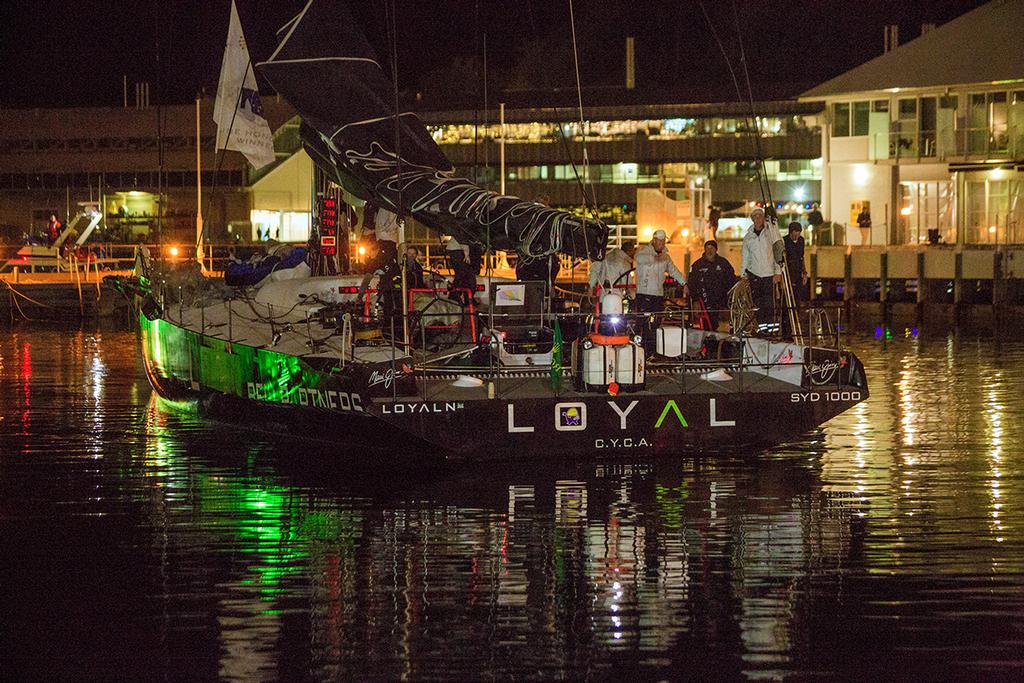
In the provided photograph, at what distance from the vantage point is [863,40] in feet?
322

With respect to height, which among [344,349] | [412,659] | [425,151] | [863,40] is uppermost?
[863,40]

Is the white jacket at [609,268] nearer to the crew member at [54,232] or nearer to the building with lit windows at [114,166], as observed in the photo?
the crew member at [54,232]

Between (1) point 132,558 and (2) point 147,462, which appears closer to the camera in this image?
(1) point 132,558

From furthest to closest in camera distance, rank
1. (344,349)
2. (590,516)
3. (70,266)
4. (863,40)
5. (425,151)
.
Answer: (863,40) → (70,266) → (425,151) → (344,349) → (590,516)

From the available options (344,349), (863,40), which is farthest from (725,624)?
(863,40)

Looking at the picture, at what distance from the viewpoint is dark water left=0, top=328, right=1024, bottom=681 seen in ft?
31.1

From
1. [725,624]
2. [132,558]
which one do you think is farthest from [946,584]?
[132,558]

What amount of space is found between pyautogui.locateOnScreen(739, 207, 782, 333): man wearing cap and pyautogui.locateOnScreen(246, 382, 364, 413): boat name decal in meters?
5.18

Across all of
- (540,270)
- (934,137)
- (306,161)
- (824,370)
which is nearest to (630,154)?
(306,161)

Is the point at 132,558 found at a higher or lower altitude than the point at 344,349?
lower

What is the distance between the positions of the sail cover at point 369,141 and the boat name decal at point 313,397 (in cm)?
210

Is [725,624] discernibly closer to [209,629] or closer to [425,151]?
[209,629]

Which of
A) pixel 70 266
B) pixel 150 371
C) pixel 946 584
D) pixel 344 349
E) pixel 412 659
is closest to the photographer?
pixel 412 659

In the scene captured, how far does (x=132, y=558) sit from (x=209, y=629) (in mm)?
2368
